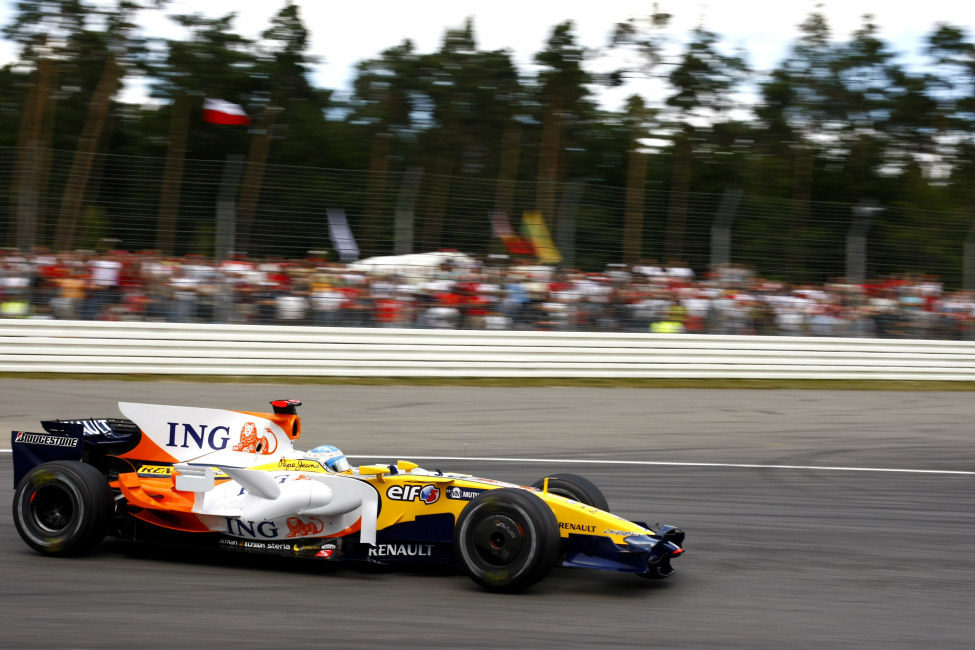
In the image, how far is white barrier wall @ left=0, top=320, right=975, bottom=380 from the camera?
478 inches

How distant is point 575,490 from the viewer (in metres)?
4.91

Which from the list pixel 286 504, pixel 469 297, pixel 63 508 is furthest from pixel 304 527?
pixel 469 297

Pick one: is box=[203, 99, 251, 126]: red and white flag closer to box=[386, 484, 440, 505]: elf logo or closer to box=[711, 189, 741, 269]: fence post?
box=[711, 189, 741, 269]: fence post

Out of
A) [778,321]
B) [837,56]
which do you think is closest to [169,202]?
[778,321]

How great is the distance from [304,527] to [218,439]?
0.75 m

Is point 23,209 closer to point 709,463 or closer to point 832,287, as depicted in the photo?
point 709,463

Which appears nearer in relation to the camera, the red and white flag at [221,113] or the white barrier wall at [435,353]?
the white barrier wall at [435,353]

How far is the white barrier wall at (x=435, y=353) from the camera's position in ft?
39.8

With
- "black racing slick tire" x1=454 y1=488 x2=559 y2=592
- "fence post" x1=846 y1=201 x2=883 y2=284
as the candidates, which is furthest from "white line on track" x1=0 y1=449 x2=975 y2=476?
"fence post" x1=846 y1=201 x2=883 y2=284

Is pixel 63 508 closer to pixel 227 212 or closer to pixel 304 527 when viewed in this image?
pixel 304 527

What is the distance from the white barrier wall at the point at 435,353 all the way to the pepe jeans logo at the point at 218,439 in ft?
24.6

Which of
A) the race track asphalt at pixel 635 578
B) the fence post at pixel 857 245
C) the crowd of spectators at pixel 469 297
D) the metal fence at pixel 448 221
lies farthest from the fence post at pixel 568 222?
the race track asphalt at pixel 635 578

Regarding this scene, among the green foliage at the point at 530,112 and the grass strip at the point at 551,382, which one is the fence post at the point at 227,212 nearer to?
the grass strip at the point at 551,382

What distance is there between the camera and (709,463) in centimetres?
822
